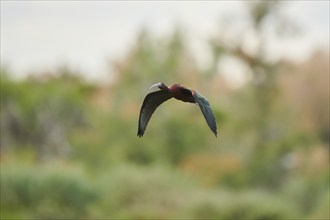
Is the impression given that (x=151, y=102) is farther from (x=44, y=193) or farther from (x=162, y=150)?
(x=162, y=150)

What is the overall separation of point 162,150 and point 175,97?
20303mm

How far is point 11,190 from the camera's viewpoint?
14.6 m

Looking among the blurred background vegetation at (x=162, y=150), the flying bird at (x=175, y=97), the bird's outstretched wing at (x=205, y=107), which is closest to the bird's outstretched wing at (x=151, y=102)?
the flying bird at (x=175, y=97)

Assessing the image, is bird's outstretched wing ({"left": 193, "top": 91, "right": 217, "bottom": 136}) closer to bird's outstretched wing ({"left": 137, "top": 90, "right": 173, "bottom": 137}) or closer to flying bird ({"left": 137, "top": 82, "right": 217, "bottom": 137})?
A: flying bird ({"left": 137, "top": 82, "right": 217, "bottom": 137})

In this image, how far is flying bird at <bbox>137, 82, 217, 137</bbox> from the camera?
1.93 metres

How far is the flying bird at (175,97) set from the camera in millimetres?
1932

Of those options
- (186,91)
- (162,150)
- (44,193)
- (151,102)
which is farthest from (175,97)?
(162,150)

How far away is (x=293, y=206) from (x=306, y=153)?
5.60m

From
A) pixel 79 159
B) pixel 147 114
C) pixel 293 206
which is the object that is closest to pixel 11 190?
pixel 293 206

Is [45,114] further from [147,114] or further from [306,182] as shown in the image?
[147,114]

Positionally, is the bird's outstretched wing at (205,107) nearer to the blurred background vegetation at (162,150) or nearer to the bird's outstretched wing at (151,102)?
the bird's outstretched wing at (151,102)

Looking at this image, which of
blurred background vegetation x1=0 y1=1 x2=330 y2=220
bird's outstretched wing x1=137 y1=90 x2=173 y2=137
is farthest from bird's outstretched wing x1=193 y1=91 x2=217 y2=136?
blurred background vegetation x1=0 y1=1 x2=330 y2=220

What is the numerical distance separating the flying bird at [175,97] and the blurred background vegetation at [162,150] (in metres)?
12.0

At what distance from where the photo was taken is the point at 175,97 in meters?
1.99
